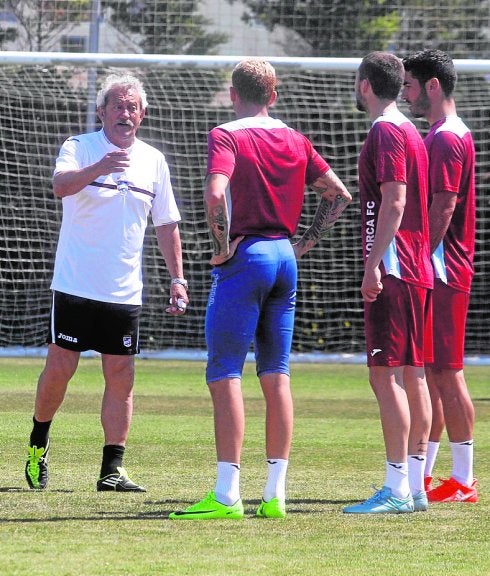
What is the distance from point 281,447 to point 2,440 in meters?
3.20

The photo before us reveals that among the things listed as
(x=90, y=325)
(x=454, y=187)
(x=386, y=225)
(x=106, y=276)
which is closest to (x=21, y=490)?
(x=90, y=325)

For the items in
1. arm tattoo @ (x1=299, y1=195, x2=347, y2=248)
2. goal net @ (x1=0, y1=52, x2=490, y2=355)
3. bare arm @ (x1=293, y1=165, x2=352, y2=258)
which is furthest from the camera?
goal net @ (x1=0, y1=52, x2=490, y2=355)

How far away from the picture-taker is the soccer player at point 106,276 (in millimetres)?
6762

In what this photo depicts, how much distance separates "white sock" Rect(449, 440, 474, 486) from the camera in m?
6.76

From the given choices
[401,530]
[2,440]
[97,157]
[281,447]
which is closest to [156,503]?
[281,447]

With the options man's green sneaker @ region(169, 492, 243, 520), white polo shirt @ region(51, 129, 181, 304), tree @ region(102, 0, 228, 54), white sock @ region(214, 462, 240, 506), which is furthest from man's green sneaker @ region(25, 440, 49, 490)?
tree @ region(102, 0, 228, 54)

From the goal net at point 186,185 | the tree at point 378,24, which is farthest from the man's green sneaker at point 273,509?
the tree at point 378,24

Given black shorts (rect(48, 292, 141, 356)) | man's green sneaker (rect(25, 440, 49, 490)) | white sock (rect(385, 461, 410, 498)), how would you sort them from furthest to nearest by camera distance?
black shorts (rect(48, 292, 141, 356)) < man's green sneaker (rect(25, 440, 49, 490)) < white sock (rect(385, 461, 410, 498))

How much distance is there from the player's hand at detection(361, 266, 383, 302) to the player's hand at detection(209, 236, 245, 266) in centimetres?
58

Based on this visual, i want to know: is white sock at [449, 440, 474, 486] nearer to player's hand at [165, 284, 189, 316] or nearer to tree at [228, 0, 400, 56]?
player's hand at [165, 284, 189, 316]

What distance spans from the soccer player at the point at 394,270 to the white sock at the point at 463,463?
0.52 m

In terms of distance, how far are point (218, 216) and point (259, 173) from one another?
30 cm

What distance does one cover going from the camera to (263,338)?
6.00 metres

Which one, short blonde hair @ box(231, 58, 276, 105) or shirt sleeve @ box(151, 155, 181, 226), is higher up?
short blonde hair @ box(231, 58, 276, 105)
